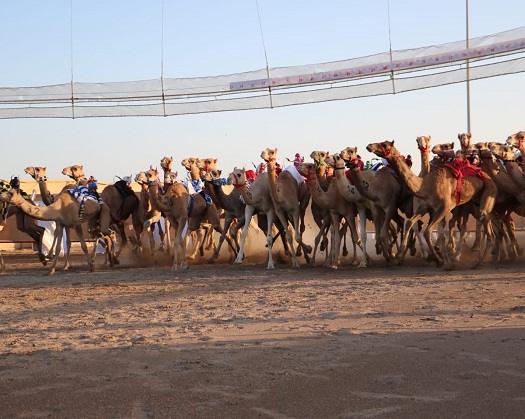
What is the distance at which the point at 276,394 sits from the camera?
5855 mm

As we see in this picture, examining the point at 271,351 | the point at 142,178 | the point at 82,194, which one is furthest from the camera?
the point at 142,178

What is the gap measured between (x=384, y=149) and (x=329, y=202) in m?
1.93

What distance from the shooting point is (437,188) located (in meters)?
14.8

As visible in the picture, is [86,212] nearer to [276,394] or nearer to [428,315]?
[428,315]

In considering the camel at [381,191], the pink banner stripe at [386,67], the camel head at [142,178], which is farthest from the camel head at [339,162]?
the pink banner stripe at [386,67]

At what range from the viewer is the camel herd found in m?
15.2

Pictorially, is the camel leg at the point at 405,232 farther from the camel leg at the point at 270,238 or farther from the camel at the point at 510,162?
the camel leg at the point at 270,238

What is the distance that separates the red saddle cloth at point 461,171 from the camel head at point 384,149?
971 millimetres

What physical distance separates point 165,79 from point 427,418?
79.0 ft

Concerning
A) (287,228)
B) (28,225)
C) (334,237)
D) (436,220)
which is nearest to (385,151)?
(436,220)

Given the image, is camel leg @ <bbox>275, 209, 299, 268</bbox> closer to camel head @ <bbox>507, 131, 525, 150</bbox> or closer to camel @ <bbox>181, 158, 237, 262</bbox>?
camel @ <bbox>181, 158, 237, 262</bbox>

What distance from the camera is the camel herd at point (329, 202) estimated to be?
15.2 meters

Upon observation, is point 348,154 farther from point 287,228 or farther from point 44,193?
point 44,193

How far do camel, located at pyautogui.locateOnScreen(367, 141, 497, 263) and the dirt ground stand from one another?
7.64ft
